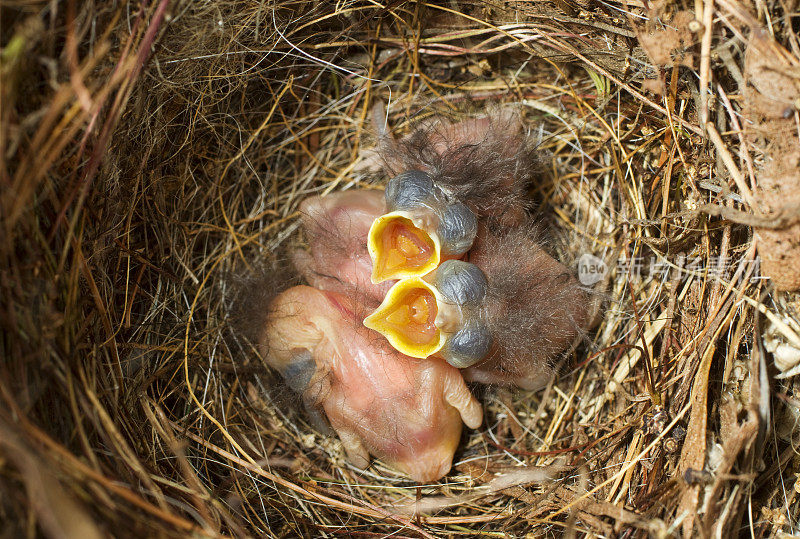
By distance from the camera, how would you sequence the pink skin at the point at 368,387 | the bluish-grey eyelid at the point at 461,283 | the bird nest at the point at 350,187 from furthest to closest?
the pink skin at the point at 368,387, the bluish-grey eyelid at the point at 461,283, the bird nest at the point at 350,187

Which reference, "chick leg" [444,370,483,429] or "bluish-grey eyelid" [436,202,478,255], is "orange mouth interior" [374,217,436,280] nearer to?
"bluish-grey eyelid" [436,202,478,255]

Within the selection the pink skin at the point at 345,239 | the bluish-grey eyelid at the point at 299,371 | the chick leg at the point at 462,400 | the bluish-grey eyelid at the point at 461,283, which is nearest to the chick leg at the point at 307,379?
the bluish-grey eyelid at the point at 299,371

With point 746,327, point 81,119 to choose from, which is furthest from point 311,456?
point 746,327

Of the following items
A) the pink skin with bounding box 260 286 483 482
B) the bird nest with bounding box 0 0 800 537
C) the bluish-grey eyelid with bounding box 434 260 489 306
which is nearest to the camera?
the bird nest with bounding box 0 0 800 537

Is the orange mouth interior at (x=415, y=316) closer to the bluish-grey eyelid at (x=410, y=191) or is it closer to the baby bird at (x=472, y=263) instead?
the baby bird at (x=472, y=263)

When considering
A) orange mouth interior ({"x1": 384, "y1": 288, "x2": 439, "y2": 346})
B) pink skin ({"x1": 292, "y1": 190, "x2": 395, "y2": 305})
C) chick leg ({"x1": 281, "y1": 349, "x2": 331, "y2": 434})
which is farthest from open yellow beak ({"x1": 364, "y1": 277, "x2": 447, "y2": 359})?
chick leg ({"x1": 281, "y1": 349, "x2": 331, "y2": 434})

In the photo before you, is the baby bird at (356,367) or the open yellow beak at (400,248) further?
the baby bird at (356,367)
